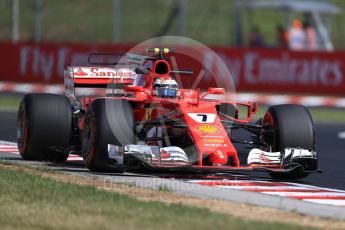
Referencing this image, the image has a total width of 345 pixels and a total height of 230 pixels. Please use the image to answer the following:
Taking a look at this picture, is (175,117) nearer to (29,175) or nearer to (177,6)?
(29,175)

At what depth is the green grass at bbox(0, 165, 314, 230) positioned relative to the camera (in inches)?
343

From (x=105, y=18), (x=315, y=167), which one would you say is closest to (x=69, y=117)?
(x=315, y=167)

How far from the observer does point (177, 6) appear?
3209 centimetres

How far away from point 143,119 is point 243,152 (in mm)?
1399

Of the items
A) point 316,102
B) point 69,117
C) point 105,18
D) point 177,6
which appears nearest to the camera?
point 69,117

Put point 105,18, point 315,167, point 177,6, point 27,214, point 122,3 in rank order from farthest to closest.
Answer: point 122,3, point 105,18, point 177,6, point 315,167, point 27,214

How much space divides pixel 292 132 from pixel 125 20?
26506mm

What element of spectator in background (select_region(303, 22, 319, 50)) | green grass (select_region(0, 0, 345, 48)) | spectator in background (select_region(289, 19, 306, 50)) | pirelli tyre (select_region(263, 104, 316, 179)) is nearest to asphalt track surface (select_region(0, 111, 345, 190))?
pirelli tyre (select_region(263, 104, 316, 179))

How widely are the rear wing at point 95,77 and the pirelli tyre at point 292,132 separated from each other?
8.61 ft

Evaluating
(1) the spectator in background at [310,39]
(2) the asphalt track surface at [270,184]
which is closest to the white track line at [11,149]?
(2) the asphalt track surface at [270,184]

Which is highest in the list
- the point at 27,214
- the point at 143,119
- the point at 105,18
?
the point at 105,18

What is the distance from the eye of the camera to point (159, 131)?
12.9 meters

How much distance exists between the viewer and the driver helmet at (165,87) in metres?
13.1
